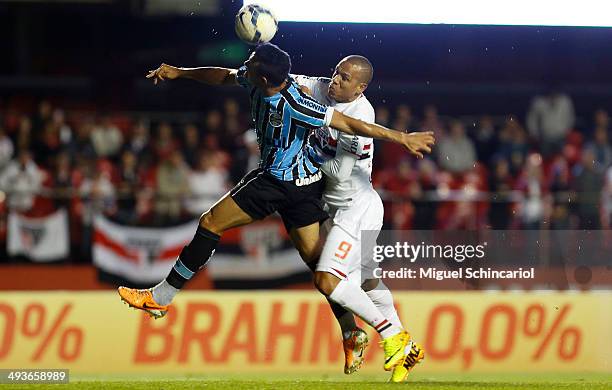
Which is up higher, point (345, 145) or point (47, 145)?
point (47, 145)

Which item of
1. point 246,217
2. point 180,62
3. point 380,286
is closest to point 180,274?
point 246,217

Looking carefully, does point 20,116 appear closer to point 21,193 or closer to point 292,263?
point 21,193

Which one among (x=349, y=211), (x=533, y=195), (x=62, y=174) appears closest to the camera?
(x=349, y=211)

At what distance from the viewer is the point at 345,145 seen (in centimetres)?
840

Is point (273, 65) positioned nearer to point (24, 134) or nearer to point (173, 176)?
point (173, 176)

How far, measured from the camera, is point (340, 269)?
27.6 feet

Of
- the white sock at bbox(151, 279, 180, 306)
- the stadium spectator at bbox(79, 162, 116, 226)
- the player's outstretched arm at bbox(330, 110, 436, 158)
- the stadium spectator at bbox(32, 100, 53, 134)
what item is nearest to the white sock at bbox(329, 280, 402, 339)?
the white sock at bbox(151, 279, 180, 306)

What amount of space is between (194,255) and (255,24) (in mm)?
1707

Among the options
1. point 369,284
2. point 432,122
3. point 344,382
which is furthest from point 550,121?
point 344,382

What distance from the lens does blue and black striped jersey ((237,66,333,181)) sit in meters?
7.89

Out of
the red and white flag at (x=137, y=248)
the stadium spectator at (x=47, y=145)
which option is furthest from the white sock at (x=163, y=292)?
the stadium spectator at (x=47, y=145)

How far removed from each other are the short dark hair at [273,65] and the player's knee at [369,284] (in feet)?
6.38

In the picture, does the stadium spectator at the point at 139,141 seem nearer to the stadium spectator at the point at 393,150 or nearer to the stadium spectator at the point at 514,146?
the stadium spectator at the point at 393,150

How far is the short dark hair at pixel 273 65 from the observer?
25.7ft
